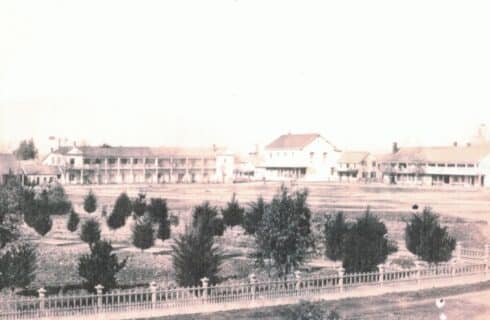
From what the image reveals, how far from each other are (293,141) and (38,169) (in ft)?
113

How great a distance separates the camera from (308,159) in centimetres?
9019

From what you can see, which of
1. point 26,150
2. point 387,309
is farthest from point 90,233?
point 26,150

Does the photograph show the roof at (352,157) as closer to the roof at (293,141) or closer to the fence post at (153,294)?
the roof at (293,141)

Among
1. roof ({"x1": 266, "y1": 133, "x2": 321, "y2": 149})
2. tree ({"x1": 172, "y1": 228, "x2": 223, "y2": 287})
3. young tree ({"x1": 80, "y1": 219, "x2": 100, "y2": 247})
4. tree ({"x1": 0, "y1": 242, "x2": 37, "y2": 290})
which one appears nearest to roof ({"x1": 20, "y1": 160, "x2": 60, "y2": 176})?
roof ({"x1": 266, "y1": 133, "x2": 321, "y2": 149})

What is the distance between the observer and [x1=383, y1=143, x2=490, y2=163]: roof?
74875mm

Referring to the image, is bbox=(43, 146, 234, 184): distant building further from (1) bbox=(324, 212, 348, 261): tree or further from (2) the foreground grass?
(2) the foreground grass

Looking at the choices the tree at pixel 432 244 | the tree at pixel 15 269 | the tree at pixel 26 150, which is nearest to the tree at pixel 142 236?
the tree at pixel 15 269

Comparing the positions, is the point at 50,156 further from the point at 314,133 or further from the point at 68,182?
the point at 314,133

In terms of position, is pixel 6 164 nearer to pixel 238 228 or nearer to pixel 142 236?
pixel 238 228

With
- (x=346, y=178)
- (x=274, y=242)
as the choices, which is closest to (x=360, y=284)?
(x=274, y=242)

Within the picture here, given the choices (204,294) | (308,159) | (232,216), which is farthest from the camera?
(308,159)

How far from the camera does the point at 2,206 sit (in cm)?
2298

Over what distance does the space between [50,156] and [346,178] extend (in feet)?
132

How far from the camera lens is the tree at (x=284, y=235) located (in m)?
19.9
